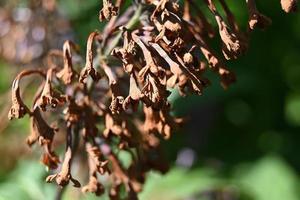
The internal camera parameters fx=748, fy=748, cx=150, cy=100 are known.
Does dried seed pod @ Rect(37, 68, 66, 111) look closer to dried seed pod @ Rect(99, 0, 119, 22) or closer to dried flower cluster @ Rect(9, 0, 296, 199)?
dried flower cluster @ Rect(9, 0, 296, 199)

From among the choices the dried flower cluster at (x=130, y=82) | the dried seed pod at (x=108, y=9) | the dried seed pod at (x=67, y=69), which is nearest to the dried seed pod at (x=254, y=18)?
the dried flower cluster at (x=130, y=82)

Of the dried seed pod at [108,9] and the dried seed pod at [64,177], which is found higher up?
the dried seed pod at [108,9]

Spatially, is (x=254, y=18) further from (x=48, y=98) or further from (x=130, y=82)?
(x=48, y=98)

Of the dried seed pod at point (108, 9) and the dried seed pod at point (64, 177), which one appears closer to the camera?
the dried seed pod at point (108, 9)

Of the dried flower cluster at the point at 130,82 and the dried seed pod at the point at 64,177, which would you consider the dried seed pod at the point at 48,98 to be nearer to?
the dried flower cluster at the point at 130,82

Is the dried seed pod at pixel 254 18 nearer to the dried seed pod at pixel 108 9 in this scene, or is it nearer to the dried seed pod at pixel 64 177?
the dried seed pod at pixel 108 9

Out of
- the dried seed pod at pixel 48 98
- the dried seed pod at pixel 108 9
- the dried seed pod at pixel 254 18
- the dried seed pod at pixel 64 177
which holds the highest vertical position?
the dried seed pod at pixel 108 9

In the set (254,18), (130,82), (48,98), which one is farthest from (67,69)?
(254,18)

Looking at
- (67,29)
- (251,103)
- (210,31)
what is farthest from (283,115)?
(210,31)

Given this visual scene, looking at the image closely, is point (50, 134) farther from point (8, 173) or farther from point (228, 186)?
point (228, 186)

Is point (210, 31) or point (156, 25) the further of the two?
point (210, 31)
